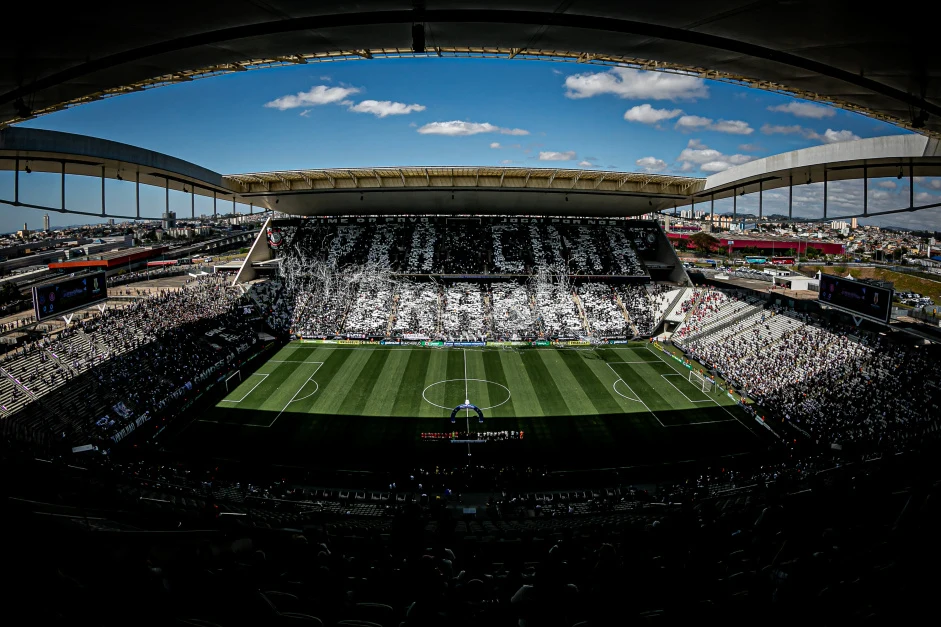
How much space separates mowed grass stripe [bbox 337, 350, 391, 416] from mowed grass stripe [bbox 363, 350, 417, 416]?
236mm

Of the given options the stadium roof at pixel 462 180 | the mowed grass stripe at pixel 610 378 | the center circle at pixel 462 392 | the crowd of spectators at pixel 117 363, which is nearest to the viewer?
the stadium roof at pixel 462 180

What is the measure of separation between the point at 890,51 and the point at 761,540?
7.60m

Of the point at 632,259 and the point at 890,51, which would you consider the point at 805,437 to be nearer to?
the point at 890,51

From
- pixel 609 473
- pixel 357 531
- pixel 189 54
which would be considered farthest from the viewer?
pixel 609 473

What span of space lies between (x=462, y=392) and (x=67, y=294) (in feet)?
79.1

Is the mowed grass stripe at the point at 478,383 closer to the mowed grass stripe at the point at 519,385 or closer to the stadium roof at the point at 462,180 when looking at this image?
the mowed grass stripe at the point at 519,385

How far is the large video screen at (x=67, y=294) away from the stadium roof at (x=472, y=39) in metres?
20.7

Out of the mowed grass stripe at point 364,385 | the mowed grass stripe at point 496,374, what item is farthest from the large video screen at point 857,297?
the mowed grass stripe at point 364,385

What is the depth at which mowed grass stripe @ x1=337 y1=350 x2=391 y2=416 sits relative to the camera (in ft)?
82.0

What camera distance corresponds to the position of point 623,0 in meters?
5.82

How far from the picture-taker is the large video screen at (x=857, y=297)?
2633cm

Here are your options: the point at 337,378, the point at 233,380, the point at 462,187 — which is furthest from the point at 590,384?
the point at 233,380

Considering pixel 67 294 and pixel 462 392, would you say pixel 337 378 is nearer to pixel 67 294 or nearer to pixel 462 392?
pixel 462 392

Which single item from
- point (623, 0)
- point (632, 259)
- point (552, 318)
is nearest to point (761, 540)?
point (623, 0)
